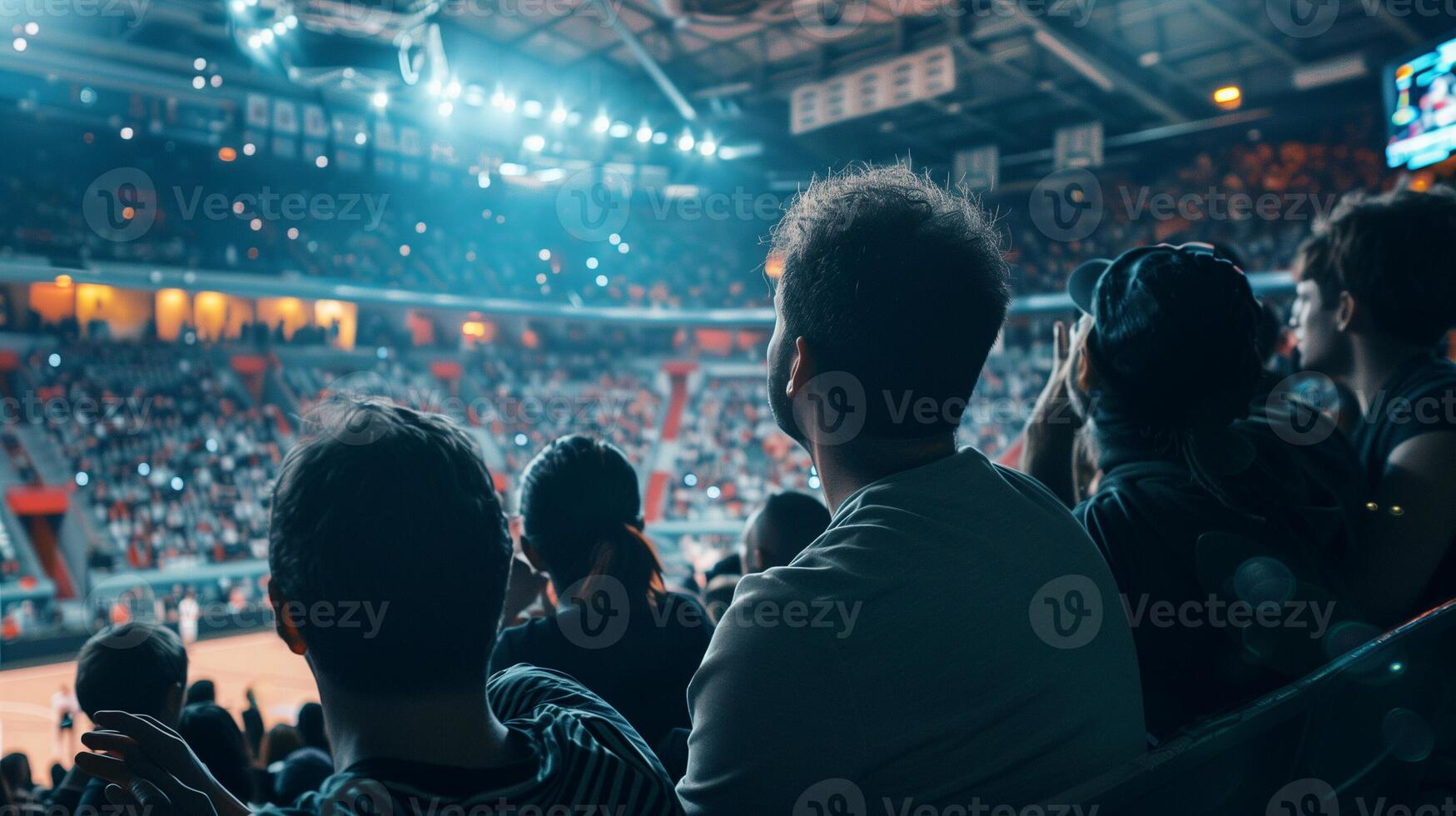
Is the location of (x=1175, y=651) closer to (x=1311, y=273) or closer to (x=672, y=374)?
(x=1311, y=273)

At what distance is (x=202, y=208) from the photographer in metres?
21.9

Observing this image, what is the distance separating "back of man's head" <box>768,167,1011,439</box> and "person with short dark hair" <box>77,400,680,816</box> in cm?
53

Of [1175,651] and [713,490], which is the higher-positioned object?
[1175,651]

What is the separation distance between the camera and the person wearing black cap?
1460 mm

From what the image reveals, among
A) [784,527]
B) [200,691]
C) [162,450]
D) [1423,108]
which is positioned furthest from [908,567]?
[162,450]

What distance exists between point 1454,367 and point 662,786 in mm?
2015

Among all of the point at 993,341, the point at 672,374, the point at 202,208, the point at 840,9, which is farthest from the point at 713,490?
the point at 993,341

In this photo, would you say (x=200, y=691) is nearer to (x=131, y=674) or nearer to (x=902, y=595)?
(x=131, y=674)

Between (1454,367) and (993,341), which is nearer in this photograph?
(993,341)

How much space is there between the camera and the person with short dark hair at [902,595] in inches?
39.9

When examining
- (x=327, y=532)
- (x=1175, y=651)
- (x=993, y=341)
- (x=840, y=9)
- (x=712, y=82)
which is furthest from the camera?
(x=712, y=82)

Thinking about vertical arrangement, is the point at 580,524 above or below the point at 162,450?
above

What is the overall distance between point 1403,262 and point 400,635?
232cm

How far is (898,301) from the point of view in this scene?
124 centimetres
